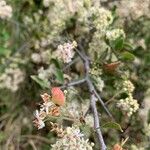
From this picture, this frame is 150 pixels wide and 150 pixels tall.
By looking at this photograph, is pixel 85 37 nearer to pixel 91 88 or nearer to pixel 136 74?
pixel 136 74

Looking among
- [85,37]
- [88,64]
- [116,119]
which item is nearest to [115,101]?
[116,119]

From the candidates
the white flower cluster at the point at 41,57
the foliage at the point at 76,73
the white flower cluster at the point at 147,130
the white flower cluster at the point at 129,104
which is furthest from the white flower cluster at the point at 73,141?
the white flower cluster at the point at 41,57

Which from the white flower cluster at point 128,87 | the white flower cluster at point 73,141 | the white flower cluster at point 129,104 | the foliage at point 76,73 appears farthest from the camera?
the white flower cluster at point 128,87

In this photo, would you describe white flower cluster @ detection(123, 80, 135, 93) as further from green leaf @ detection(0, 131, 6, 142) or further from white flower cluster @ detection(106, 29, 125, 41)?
green leaf @ detection(0, 131, 6, 142)

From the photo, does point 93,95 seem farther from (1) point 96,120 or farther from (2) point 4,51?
(2) point 4,51


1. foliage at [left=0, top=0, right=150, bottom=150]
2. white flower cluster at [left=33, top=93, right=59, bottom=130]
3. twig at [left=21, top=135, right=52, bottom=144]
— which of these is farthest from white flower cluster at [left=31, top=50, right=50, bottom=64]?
white flower cluster at [left=33, top=93, right=59, bottom=130]

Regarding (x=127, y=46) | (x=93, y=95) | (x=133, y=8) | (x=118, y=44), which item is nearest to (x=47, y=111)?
(x=93, y=95)

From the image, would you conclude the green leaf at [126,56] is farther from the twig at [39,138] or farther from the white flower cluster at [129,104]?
the twig at [39,138]
